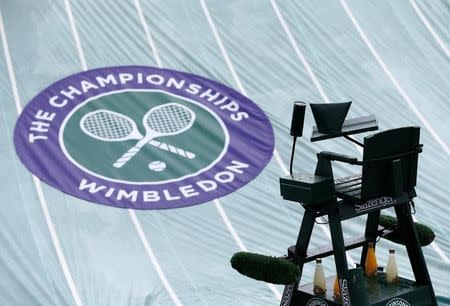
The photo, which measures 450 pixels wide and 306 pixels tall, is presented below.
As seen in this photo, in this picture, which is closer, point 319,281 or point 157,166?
point 319,281

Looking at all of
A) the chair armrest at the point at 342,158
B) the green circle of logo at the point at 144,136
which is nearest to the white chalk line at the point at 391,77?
the green circle of logo at the point at 144,136

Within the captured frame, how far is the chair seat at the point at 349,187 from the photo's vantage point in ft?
20.1

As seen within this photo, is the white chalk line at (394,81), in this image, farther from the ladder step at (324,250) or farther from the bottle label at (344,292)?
the bottle label at (344,292)

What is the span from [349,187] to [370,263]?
64 cm

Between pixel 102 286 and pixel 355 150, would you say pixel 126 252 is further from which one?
pixel 355 150

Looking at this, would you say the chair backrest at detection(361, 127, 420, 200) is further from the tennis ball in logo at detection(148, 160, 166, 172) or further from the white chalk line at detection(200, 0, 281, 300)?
the tennis ball in logo at detection(148, 160, 166, 172)

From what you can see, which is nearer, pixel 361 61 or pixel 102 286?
pixel 102 286

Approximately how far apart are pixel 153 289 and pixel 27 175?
4.66 ft

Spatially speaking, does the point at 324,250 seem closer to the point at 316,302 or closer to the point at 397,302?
the point at 316,302

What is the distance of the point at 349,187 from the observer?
20.4ft

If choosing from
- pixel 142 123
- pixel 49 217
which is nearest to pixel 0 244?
pixel 49 217

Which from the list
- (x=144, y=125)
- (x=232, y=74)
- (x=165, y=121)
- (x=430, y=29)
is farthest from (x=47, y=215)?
(x=430, y=29)

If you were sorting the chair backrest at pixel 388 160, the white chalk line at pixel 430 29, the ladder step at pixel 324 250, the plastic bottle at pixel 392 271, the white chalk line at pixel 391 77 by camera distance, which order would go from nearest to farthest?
the chair backrest at pixel 388 160
the ladder step at pixel 324 250
the plastic bottle at pixel 392 271
the white chalk line at pixel 391 77
the white chalk line at pixel 430 29

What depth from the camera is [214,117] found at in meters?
8.73
